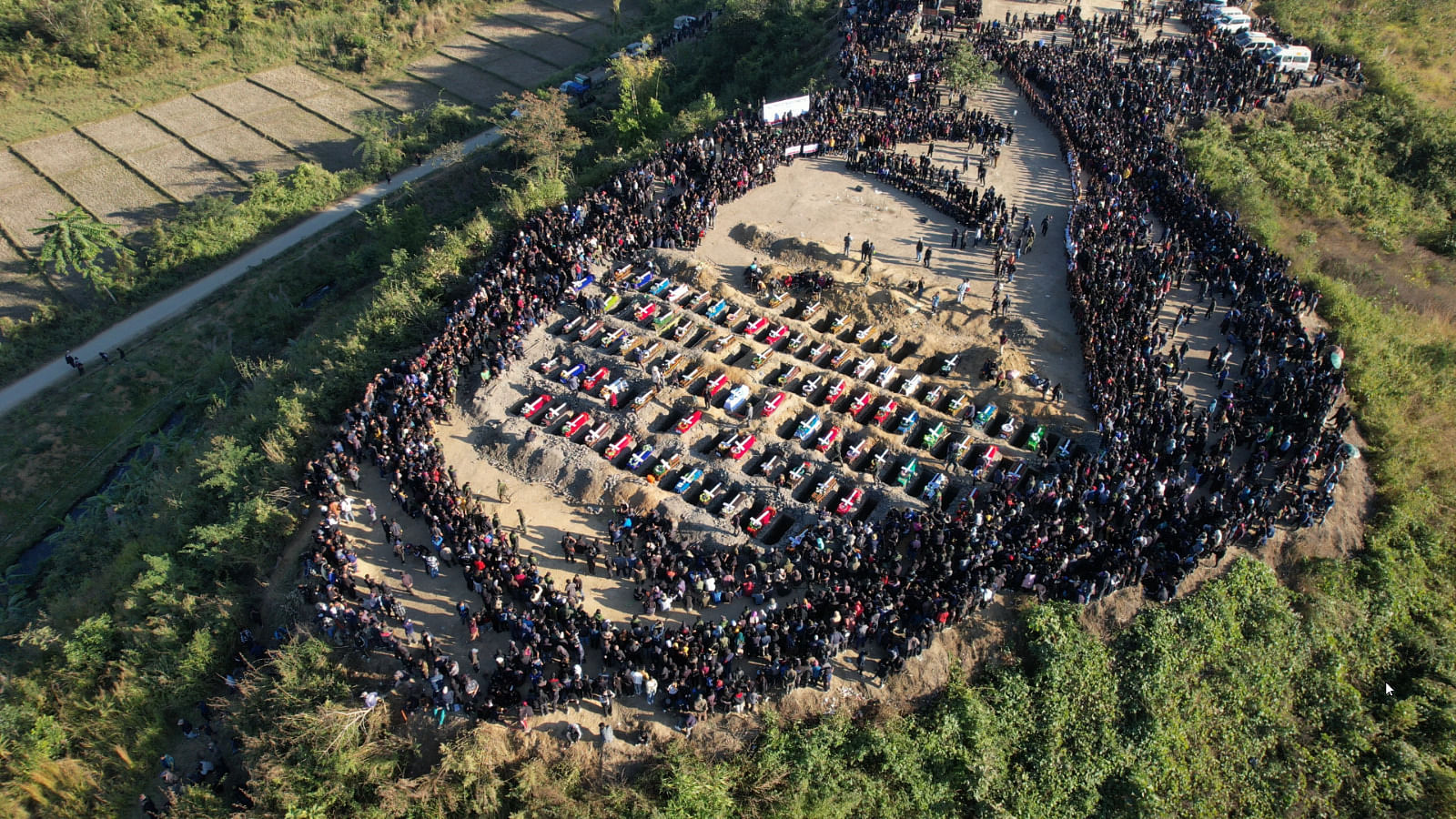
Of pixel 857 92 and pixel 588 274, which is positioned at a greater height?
pixel 857 92

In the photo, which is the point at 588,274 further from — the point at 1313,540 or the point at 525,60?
the point at 525,60

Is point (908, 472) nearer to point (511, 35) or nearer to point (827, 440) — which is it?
point (827, 440)

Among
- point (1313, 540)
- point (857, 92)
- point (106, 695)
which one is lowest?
point (106, 695)

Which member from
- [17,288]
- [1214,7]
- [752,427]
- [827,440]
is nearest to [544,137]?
[752,427]

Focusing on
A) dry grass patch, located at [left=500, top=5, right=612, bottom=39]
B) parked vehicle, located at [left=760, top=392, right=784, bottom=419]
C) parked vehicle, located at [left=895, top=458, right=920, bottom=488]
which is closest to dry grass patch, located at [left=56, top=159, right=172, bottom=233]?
dry grass patch, located at [left=500, top=5, right=612, bottom=39]

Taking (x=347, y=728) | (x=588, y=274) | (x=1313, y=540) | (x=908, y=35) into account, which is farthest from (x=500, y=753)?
(x=908, y=35)

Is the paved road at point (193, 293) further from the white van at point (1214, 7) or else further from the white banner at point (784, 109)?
the white van at point (1214, 7)

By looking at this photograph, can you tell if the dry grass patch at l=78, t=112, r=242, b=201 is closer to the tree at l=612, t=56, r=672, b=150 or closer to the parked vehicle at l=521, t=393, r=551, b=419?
the tree at l=612, t=56, r=672, b=150

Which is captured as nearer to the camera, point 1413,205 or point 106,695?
point 106,695
